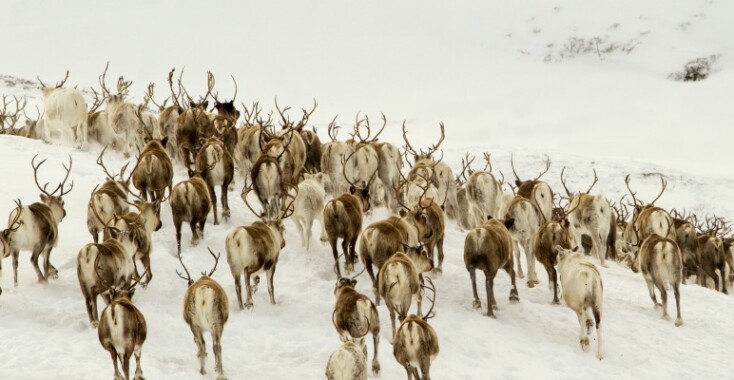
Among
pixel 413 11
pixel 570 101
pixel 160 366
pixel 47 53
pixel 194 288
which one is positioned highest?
pixel 413 11

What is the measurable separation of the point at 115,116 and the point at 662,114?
41191 mm

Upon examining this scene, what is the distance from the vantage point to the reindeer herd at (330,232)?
812cm

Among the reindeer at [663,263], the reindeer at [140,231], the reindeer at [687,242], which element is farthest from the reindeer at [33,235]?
the reindeer at [687,242]

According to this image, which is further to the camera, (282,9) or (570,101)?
(282,9)

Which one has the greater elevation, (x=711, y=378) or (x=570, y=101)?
(x=570, y=101)

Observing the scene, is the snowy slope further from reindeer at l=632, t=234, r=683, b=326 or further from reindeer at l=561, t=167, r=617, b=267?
reindeer at l=561, t=167, r=617, b=267

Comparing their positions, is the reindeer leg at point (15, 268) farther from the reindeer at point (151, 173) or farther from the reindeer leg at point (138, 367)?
the reindeer leg at point (138, 367)

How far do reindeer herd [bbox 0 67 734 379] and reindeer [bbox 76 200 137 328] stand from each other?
0.05 ft

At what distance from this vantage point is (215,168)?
40.9 ft

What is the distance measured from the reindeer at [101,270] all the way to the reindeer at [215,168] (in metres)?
3.20

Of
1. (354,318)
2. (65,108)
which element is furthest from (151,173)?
(65,108)

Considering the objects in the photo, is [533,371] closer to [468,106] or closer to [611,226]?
[611,226]

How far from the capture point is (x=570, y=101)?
181ft

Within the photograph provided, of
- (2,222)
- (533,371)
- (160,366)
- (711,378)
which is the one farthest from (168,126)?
(711,378)
